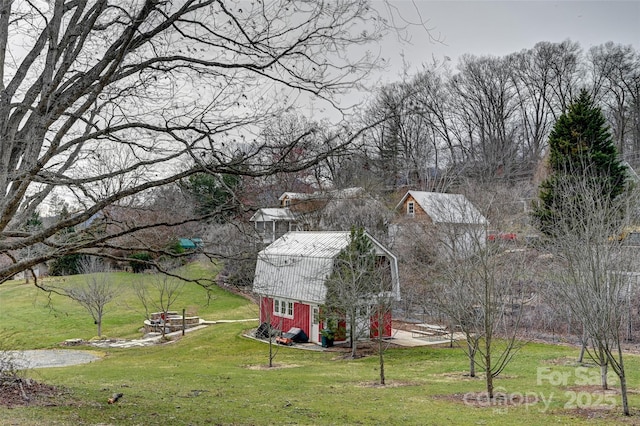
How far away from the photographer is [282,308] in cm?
2295

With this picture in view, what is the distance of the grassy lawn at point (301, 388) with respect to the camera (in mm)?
8508

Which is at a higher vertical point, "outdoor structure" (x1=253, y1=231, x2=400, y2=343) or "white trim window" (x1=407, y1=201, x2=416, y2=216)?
"white trim window" (x1=407, y1=201, x2=416, y2=216)

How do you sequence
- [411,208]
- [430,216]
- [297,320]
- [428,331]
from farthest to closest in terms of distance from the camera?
[411,208], [430,216], [428,331], [297,320]

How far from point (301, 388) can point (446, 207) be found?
14.7 metres

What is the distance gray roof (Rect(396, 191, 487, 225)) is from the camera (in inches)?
797

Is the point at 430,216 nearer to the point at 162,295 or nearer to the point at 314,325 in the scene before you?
the point at 314,325

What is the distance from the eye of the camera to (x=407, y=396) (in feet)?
37.4

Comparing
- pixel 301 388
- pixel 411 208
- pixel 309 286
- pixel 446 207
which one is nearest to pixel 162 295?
pixel 309 286

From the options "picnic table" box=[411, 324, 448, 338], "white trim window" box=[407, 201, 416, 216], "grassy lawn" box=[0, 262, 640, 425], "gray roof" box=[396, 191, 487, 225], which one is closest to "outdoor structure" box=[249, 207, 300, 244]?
"grassy lawn" box=[0, 262, 640, 425]

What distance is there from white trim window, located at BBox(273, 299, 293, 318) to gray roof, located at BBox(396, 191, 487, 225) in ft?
24.1

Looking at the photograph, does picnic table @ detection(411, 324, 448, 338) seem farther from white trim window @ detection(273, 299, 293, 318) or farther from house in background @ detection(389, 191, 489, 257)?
white trim window @ detection(273, 299, 293, 318)

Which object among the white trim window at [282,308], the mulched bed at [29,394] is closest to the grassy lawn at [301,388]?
the mulched bed at [29,394]

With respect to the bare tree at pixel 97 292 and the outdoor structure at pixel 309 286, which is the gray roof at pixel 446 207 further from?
the bare tree at pixel 97 292

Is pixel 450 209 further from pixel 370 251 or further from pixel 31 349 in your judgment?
pixel 31 349
